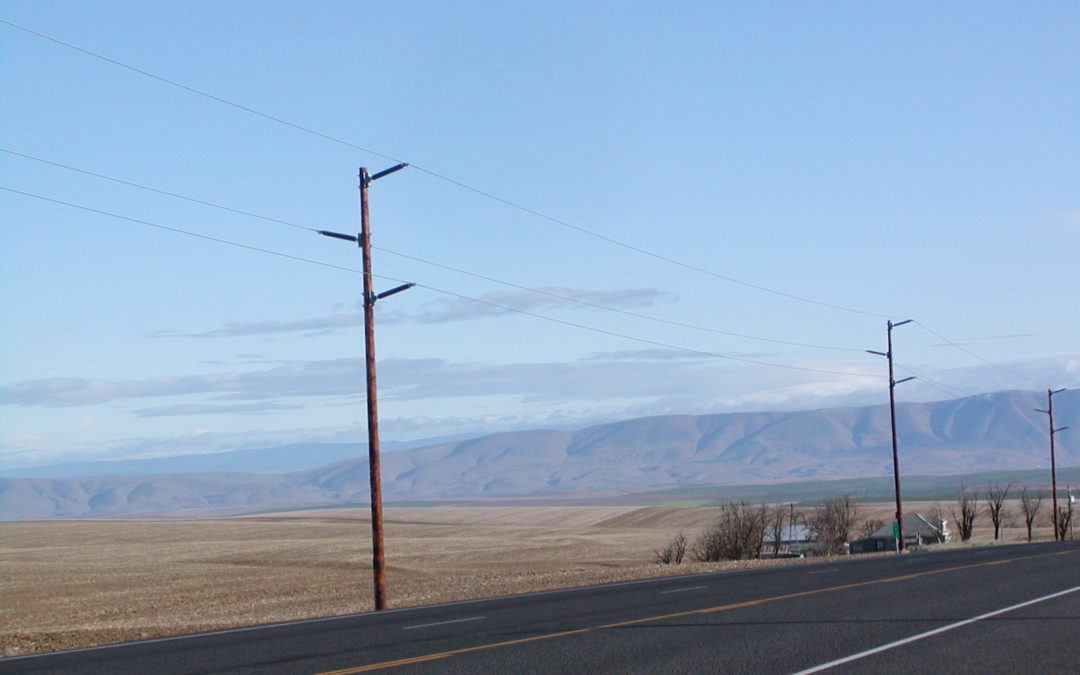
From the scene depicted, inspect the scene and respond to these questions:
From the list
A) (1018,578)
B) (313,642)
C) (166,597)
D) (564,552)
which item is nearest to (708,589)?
(1018,578)

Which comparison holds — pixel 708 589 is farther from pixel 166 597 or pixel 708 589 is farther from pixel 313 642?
pixel 166 597

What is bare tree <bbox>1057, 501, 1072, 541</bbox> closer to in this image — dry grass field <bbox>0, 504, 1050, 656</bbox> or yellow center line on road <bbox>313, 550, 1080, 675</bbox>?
dry grass field <bbox>0, 504, 1050, 656</bbox>

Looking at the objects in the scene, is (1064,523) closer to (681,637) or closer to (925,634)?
(925,634)

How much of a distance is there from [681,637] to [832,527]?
78570mm

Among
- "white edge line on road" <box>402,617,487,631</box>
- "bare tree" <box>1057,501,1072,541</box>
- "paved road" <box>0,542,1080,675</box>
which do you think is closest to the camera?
"paved road" <box>0,542,1080,675</box>

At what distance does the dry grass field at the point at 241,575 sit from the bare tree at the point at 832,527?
44.0 ft

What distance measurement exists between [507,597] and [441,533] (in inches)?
4342

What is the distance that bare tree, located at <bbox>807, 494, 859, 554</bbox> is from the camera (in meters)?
89.6

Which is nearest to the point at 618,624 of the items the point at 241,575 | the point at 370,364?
the point at 370,364

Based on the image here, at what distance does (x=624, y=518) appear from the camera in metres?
178

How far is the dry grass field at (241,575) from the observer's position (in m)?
31.0

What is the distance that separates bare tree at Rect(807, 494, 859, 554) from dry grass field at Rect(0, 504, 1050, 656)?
13403 millimetres

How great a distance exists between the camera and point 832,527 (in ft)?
300

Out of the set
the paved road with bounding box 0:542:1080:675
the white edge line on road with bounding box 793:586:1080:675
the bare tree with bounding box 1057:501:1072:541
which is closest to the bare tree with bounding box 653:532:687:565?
the bare tree with bounding box 1057:501:1072:541
